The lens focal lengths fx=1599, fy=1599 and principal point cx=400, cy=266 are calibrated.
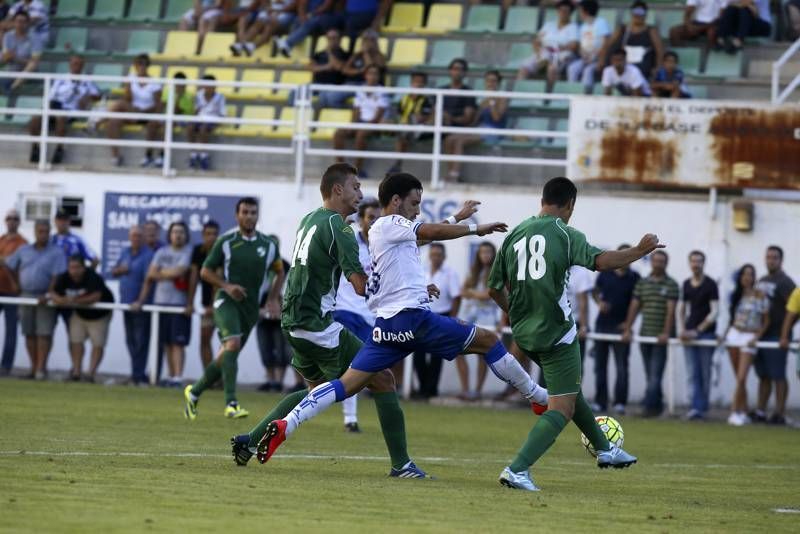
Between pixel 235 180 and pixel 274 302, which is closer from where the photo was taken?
pixel 274 302

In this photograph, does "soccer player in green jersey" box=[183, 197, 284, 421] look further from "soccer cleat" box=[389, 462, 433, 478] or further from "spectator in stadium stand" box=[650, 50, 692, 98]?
"spectator in stadium stand" box=[650, 50, 692, 98]

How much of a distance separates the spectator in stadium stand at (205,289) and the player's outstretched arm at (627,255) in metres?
12.0

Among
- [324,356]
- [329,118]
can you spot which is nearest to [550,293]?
[324,356]

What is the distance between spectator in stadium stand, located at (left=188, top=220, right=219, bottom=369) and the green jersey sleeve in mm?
10462

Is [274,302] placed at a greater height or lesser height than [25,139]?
lesser

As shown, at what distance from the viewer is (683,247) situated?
870 inches

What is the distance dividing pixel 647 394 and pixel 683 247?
2251mm

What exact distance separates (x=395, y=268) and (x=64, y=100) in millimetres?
15131

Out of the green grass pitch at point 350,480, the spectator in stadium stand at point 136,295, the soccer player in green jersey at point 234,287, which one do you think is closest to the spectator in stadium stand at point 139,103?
the spectator in stadium stand at point 136,295

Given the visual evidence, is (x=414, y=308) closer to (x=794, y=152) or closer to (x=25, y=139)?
(x=794, y=152)

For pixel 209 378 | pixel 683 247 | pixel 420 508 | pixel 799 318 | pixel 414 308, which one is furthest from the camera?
pixel 683 247

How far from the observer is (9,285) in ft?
75.4

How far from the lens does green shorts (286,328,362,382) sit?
38.9ft

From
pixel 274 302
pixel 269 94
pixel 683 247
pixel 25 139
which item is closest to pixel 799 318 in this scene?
pixel 683 247
